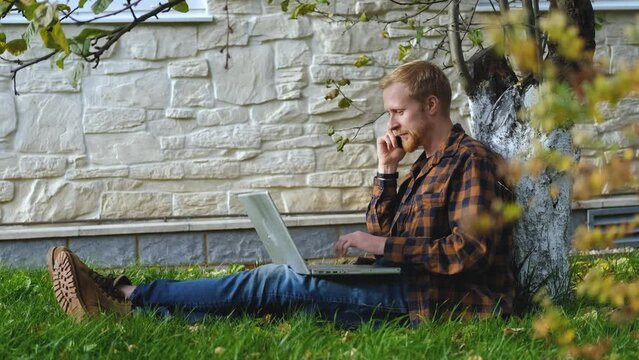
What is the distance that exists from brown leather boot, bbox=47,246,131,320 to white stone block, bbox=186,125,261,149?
2.37 metres

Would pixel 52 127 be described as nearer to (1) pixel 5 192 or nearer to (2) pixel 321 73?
(1) pixel 5 192

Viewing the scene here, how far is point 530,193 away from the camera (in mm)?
3418

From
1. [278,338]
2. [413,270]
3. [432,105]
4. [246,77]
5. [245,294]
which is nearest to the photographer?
[278,338]

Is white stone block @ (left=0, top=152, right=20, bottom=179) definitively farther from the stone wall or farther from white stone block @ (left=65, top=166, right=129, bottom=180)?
white stone block @ (left=65, top=166, right=129, bottom=180)

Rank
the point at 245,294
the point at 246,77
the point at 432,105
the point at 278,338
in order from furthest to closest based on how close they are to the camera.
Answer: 1. the point at 246,77
2. the point at 432,105
3. the point at 245,294
4. the point at 278,338

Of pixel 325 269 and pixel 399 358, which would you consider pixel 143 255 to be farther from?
pixel 399 358

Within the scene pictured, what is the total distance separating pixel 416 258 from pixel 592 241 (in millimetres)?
1699

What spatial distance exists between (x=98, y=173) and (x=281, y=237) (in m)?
2.70

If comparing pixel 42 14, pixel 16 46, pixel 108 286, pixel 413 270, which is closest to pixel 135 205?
pixel 108 286

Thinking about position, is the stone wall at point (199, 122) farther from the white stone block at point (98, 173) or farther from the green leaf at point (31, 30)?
the green leaf at point (31, 30)

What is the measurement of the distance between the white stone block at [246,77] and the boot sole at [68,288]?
256 centimetres

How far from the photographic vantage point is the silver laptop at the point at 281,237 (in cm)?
299

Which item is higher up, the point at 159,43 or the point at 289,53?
the point at 159,43

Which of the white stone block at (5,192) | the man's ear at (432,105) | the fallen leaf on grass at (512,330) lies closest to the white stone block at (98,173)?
the white stone block at (5,192)
